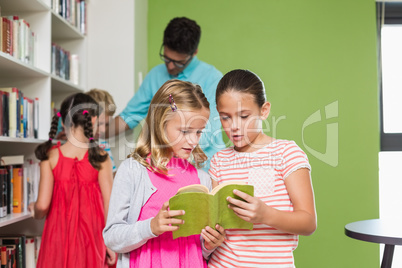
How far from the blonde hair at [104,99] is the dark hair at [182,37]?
657 mm

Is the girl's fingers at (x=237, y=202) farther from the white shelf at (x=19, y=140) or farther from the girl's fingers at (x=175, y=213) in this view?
the white shelf at (x=19, y=140)

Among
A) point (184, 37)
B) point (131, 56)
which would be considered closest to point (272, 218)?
point (184, 37)

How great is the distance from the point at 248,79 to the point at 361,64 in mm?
2119

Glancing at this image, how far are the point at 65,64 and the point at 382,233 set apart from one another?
2.11 metres

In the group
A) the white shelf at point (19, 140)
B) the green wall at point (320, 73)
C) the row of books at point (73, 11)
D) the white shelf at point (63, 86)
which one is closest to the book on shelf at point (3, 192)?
the white shelf at point (19, 140)

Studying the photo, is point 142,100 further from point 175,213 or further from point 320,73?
point 175,213

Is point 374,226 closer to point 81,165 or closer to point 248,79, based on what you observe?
point 248,79

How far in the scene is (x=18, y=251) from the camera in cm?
209

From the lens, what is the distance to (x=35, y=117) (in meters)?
2.29

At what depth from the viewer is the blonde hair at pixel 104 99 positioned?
8.54 ft

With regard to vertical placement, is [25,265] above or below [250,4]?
below

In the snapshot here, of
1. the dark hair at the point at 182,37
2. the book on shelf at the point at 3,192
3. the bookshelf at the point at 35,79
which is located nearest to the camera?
the book on shelf at the point at 3,192

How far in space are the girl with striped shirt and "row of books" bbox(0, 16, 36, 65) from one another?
1.27 meters

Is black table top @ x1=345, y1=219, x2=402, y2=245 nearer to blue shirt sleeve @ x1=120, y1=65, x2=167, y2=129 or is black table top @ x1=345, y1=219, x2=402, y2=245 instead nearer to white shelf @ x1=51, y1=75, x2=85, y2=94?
blue shirt sleeve @ x1=120, y1=65, x2=167, y2=129
